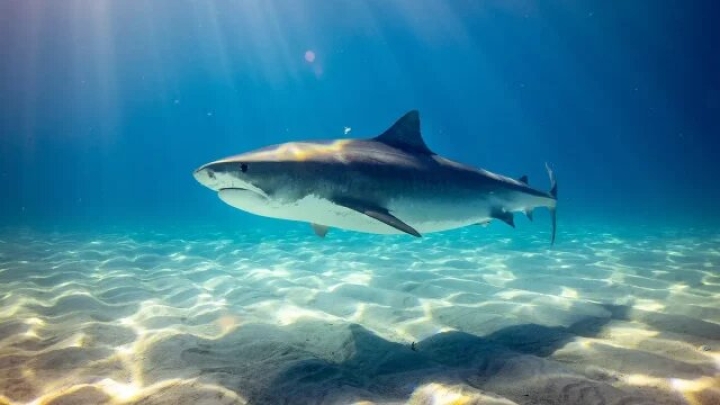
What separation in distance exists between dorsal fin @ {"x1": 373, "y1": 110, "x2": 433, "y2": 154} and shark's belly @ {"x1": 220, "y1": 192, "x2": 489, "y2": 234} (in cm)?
94

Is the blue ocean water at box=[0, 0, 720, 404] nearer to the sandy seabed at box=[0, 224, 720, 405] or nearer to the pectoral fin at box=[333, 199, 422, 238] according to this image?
the sandy seabed at box=[0, 224, 720, 405]

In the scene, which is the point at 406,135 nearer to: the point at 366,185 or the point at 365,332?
the point at 366,185

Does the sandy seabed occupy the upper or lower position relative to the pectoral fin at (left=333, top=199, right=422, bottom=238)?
lower

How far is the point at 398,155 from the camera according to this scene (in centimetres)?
530

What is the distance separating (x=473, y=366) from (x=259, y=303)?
12.3 ft

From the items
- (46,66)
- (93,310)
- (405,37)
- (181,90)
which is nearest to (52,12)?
(46,66)

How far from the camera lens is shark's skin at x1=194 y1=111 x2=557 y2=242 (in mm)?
3885

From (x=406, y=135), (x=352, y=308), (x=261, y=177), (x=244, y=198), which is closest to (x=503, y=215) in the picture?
(x=406, y=135)

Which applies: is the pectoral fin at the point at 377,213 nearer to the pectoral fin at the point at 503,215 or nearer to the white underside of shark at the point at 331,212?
the white underside of shark at the point at 331,212

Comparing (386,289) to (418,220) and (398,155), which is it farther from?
(398,155)

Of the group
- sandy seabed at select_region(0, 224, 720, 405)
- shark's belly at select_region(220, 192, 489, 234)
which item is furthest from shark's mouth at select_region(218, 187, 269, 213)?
sandy seabed at select_region(0, 224, 720, 405)

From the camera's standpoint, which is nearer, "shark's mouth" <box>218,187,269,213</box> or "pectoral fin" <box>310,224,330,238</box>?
"shark's mouth" <box>218,187,269,213</box>

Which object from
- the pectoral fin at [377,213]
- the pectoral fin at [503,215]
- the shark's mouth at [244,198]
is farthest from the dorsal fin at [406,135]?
the shark's mouth at [244,198]

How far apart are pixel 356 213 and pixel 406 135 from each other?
Answer: 6.15ft
